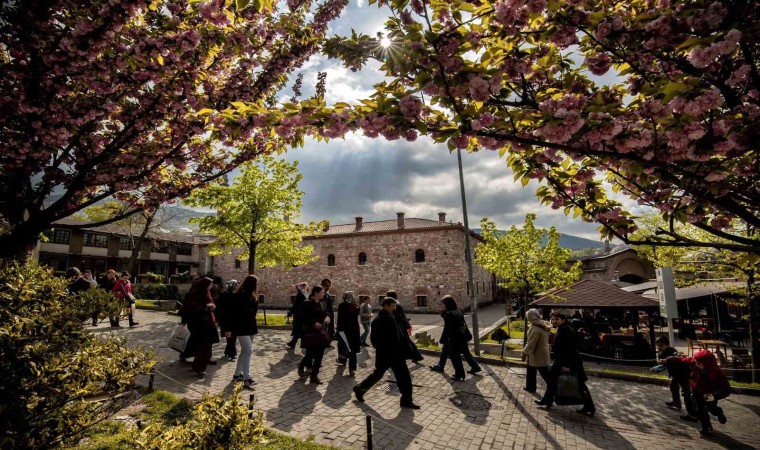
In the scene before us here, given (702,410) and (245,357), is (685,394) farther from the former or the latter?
(245,357)

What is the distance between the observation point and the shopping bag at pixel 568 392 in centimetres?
599

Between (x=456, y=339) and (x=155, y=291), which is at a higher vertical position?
(x=155, y=291)

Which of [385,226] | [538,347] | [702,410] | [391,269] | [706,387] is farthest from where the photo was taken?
Result: [385,226]

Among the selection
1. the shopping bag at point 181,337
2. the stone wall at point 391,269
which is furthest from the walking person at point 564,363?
the stone wall at point 391,269

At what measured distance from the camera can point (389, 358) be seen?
19.9 ft

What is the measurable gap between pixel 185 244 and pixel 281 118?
49004mm

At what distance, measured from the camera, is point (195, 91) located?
467cm

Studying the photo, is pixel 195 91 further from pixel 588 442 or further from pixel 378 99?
pixel 588 442

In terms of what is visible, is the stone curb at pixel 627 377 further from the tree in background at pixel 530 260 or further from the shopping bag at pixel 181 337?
the shopping bag at pixel 181 337

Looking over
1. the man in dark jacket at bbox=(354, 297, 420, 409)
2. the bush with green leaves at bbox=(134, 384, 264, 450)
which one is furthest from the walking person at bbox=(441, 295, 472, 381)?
the bush with green leaves at bbox=(134, 384, 264, 450)

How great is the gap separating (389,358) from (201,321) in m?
4.00

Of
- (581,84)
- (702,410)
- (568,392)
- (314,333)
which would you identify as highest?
(581,84)

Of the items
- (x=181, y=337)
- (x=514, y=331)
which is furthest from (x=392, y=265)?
(x=181, y=337)

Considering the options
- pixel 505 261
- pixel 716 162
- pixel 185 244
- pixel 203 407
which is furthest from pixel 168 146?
pixel 185 244
